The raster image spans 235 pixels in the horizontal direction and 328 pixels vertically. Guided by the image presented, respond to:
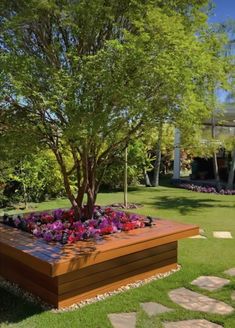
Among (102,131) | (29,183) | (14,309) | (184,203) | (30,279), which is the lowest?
(14,309)

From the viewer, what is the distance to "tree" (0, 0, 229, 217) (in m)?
4.32

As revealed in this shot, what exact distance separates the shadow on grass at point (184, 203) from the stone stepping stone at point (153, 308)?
5865mm

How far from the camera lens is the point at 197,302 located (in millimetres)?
4477

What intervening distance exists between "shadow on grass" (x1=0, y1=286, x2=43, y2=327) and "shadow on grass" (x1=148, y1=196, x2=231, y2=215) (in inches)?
247

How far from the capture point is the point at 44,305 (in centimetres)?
439

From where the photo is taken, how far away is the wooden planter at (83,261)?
427 cm

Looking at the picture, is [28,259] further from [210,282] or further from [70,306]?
[210,282]

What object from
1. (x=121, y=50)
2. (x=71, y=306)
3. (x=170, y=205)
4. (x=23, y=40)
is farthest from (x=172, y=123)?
(x=170, y=205)

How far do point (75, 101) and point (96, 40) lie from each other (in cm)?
Answer: 140

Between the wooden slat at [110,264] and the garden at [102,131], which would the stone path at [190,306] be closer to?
the garden at [102,131]

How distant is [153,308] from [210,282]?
115 cm

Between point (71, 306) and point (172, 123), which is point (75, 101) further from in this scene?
point (71, 306)

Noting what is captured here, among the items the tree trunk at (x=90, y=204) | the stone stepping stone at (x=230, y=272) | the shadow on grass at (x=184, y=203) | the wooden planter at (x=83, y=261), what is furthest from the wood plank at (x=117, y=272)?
the shadow on grass at (x=184, y=203)

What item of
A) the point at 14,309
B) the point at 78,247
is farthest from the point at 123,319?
the point at 14,309
